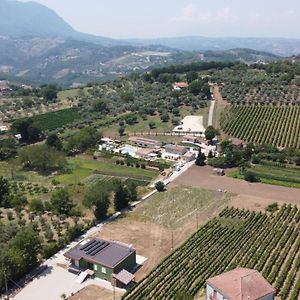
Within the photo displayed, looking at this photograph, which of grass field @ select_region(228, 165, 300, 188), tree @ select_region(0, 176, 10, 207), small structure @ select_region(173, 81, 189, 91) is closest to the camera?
tree @ select_region(0, 176, 10, 207)

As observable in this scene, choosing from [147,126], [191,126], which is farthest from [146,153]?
[191,126]

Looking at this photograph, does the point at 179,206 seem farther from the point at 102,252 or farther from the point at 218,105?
the point at 218,105

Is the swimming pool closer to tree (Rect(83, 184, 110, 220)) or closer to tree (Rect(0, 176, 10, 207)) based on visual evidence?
tree (Rect(0, 176, 10, 207))

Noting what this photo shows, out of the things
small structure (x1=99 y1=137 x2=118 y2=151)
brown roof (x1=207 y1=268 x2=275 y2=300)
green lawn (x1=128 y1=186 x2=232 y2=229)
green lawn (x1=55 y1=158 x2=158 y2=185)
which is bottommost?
green lawn (x1=55 y1=158 x2=158 y2=185)

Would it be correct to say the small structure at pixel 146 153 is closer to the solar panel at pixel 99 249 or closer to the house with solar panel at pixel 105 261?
the house with solar panel at pixel 105 261

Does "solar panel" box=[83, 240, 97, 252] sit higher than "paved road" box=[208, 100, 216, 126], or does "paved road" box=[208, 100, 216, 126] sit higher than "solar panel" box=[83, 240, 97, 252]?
"paved road" box=[208, 100, 216, 126]

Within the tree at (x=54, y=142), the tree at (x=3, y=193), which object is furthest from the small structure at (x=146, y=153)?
the tree at (x=3, y=193)

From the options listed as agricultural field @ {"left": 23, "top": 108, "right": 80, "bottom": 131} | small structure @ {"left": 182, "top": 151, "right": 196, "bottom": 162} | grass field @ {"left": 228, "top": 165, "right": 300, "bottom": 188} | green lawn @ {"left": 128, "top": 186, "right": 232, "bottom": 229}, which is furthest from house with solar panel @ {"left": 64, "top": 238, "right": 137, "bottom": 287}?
agricultural field @ {"left": 23, "top": 108, "right": 80, "bottom": 131}

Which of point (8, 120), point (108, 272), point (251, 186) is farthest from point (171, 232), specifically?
point (8, 120)
